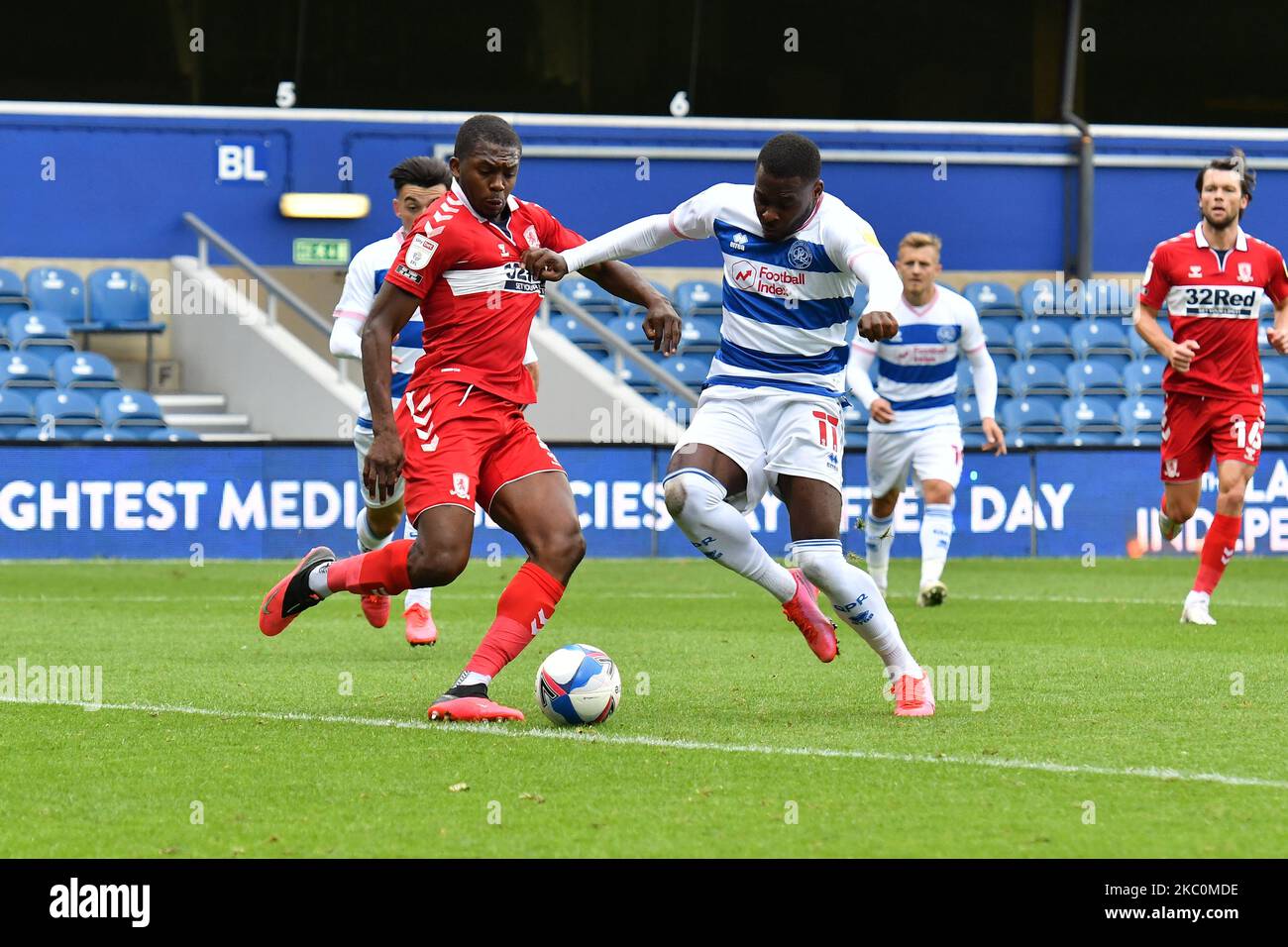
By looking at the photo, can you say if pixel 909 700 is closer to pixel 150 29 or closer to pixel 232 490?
pixel 232 490

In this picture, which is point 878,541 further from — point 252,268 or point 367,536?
point 252,268

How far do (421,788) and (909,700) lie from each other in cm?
221

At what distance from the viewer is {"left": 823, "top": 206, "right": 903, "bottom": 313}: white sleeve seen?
6684 millimetres

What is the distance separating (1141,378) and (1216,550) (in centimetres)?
1206

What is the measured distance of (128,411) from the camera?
18.9 m

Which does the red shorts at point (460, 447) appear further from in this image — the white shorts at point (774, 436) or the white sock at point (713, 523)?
the white shorts at point (774, 436)

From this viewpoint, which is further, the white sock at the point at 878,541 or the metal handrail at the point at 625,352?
the metal handrail at the point at 625,352

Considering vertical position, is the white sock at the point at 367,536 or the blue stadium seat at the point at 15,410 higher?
the white sock at the point at 367,536

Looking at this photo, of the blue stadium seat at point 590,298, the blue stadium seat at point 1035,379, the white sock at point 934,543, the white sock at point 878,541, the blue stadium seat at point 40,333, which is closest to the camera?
the white sock at point 934,543

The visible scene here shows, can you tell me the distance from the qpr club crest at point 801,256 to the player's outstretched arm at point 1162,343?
404 cm

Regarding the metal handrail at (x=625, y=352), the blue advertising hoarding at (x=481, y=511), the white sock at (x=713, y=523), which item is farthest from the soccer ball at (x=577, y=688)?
the metal handrail at (x=625, y=352)

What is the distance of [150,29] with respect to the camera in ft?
74.5

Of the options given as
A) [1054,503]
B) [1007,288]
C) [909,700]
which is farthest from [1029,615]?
[1007,288]

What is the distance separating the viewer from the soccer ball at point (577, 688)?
691cm
